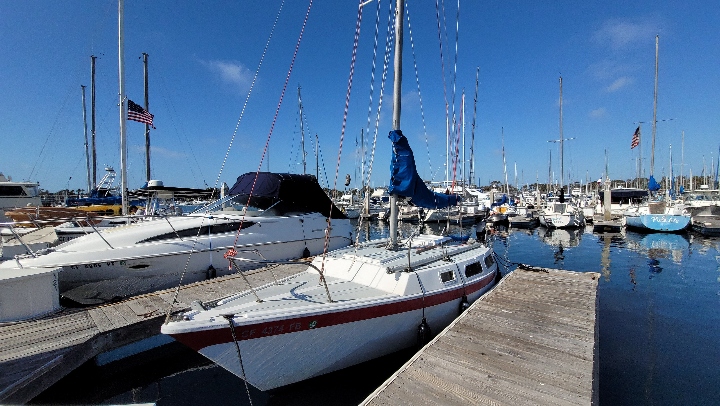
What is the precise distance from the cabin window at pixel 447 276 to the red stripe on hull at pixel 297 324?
43cm

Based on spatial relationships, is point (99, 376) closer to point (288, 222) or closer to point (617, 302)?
point (288, 222)

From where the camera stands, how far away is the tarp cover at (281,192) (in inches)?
505

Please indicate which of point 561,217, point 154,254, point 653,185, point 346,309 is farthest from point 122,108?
point 653,185

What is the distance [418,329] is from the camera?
716cm

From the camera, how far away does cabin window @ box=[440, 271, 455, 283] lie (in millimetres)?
7788

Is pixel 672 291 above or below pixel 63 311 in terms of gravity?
below

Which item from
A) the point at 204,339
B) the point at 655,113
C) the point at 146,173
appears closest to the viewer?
the point at 204,339

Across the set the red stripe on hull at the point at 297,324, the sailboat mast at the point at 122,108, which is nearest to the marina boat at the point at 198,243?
the red stripe on hull at the point at 297,324

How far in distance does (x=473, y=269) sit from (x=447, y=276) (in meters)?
1.38

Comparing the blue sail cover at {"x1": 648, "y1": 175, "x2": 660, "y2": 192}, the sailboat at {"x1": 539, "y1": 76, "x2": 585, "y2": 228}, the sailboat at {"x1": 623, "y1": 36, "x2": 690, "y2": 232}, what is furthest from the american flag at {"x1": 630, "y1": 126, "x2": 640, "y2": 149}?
the sailboat at {"x1": 539, "y1": 76, "x2": 585, "y2": 228}

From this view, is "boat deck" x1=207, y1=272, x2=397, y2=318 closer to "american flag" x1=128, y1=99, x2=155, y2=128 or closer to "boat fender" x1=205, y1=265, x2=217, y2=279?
"boat fender" x1=205, y1=265, x2=217, y2=279

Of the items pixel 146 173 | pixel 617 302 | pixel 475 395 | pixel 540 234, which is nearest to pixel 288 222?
pixel 475 395

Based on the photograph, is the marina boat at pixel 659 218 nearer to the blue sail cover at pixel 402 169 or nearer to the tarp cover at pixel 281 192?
the tarp cover at pixel 281 192

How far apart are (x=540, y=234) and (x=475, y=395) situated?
30243mm
